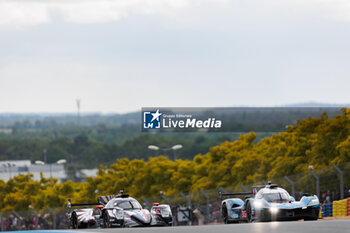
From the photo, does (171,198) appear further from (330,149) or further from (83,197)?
(83,197)

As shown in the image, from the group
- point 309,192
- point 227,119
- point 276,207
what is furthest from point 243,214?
point 227,119

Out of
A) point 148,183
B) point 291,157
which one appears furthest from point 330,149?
point 148,183

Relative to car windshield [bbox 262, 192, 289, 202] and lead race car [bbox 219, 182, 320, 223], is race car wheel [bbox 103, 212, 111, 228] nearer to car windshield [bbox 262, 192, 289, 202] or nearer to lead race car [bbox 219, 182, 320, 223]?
lead race car [bbox 219, 182, 320, 223]

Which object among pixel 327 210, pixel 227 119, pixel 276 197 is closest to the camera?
pixel 276 197

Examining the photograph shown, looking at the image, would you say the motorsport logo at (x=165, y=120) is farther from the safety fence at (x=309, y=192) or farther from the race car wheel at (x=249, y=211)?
the race car wheel at (x=249, y=211)

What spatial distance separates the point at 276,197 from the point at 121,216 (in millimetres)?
6088

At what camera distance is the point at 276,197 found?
27.8m

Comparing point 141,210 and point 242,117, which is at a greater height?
point 242,117

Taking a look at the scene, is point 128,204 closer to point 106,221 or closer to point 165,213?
point 106,221

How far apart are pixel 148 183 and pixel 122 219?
4778cm

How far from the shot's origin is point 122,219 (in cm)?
2986

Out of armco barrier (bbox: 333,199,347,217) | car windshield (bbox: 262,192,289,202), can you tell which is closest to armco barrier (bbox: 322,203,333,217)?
armco barrier (bbox: 333,199,347,217)

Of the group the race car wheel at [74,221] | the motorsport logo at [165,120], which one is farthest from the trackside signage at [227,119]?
the race car wheel at [74,221]

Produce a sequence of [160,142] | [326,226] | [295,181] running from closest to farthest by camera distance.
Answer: [326,226], [295,181], [160,142]
